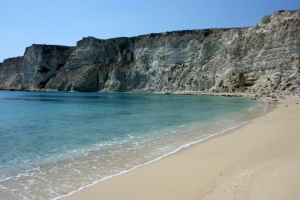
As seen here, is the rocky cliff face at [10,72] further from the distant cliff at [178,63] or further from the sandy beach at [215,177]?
the sandy beach at [215,177]

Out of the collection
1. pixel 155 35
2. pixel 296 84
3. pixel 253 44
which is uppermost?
pixel 155 35

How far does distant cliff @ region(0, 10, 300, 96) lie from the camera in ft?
156

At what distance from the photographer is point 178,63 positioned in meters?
72.9

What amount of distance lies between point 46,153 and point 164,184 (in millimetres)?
5140

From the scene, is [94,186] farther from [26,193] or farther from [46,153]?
[46,153]

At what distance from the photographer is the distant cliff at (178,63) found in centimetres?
4744

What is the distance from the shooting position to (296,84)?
41.8 metres

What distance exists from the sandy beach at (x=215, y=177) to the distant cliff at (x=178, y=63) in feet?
122

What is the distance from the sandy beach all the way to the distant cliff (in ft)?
122

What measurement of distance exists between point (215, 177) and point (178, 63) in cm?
6869

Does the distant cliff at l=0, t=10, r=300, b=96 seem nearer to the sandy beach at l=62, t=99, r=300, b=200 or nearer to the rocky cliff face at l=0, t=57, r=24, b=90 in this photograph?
the rocky cliff face at l=0, t=57, r=24, b=90

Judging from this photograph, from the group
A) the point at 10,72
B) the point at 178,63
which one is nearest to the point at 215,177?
the point at 178,63

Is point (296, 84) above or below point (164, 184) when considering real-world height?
above

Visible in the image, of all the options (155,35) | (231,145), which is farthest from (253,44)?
(231,145)
